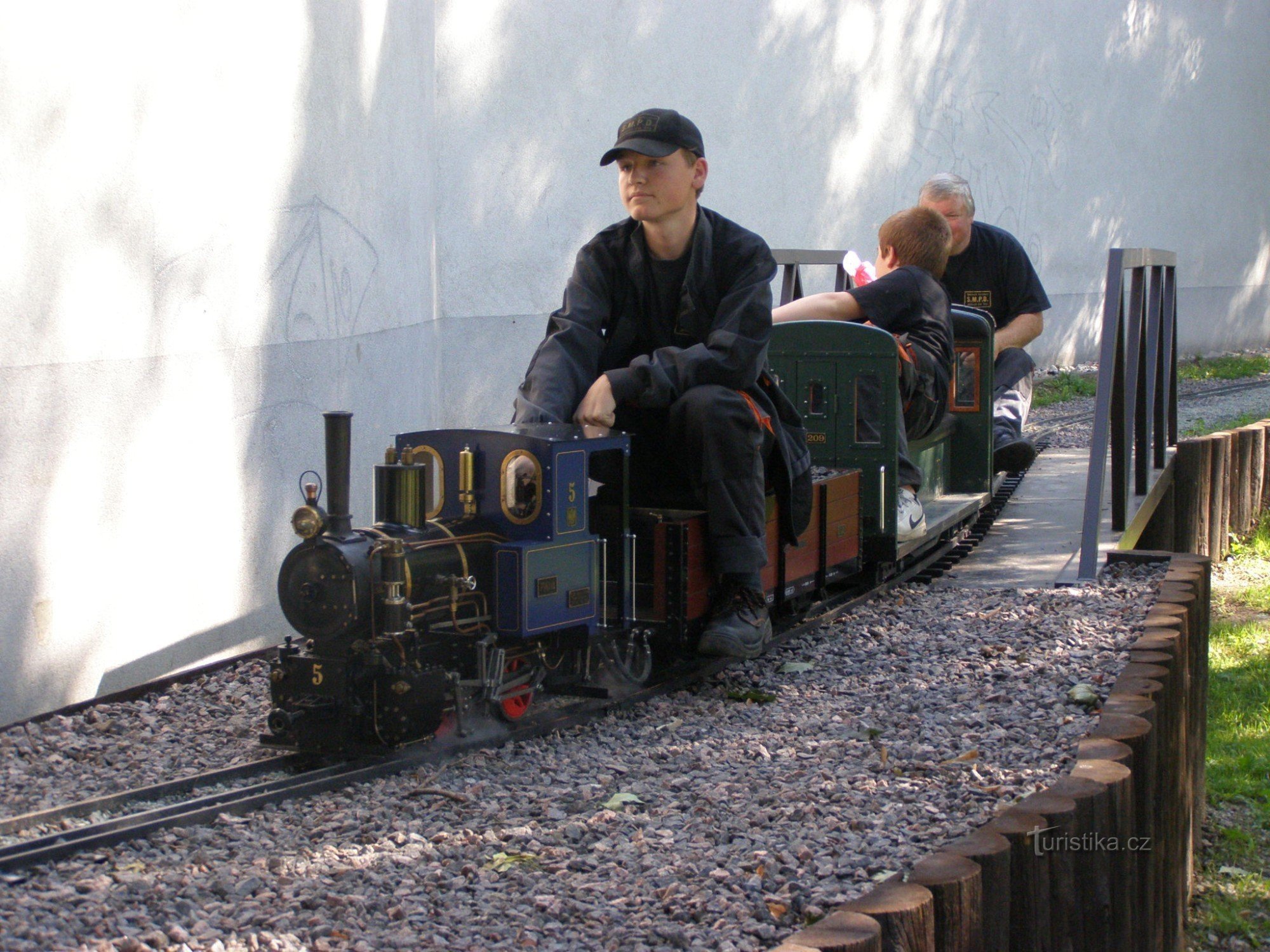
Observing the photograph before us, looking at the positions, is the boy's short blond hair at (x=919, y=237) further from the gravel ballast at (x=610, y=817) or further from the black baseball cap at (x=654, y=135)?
the gravel ballast at (x=610, y=817)

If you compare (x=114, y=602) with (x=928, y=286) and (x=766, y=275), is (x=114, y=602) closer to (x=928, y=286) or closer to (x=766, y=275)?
(x=766, y=275)

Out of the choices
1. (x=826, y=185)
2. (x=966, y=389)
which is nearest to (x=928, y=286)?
(x=966, y=389)

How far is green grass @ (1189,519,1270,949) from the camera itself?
4413 mm

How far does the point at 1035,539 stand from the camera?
24.1ft

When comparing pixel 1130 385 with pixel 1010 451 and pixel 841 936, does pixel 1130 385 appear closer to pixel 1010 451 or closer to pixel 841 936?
pixel 1010 451

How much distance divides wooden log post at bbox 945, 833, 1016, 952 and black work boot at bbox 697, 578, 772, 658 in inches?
75.9

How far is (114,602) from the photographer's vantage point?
15.7 feet

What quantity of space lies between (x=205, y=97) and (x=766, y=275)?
2237 millimetres

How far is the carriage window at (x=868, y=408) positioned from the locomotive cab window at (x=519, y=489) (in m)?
2.59

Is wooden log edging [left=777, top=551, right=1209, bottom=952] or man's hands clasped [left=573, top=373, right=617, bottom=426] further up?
man's hands clasped [left=573, top=373, right=617, bottom=426]

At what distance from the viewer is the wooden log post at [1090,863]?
311 cm

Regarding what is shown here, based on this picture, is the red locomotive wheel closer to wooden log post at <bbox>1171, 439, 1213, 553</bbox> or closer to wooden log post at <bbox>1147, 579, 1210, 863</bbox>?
wooden log post at <bbox>1147, 579, 1210, 863</bbox>

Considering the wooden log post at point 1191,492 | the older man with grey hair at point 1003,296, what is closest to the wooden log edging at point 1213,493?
the wooden log post at point 1191,492

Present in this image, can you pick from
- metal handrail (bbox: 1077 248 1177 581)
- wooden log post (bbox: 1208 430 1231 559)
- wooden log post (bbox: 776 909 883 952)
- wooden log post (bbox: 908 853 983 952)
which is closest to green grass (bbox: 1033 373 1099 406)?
wooden log post (bbox: 1208 430 1231 559)
